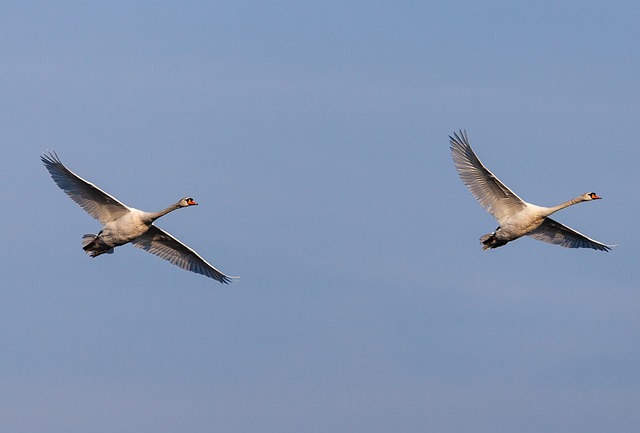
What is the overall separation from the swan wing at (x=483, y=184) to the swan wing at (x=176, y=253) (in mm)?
10730

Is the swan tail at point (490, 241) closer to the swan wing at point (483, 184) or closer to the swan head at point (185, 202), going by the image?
the swan wing at point (483, 184)

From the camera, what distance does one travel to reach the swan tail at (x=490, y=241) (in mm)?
64500

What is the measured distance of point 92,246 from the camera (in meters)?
62.8

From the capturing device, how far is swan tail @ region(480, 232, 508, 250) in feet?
212

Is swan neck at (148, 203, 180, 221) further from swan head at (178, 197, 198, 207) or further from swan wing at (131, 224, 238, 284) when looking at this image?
swan wing at (131, 224, 238, 284)

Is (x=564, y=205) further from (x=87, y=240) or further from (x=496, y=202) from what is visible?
(x=87, y=240)

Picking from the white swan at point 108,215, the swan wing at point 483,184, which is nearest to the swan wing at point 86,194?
the white swan at point 108,215

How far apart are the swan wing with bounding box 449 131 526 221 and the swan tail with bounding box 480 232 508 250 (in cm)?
81

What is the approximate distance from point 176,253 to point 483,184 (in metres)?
13.1

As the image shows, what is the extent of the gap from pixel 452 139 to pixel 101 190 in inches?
564

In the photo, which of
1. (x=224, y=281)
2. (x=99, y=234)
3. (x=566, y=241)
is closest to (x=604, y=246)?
(x=566, y=241)

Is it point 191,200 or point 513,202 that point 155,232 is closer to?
point 191,200

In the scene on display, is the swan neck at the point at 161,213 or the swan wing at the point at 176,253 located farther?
the swan wing at the point at 176,253

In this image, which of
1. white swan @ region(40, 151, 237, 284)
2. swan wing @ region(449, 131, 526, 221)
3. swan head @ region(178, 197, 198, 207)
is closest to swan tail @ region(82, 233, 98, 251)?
white swan @ region(40, 151, 237, 284)
